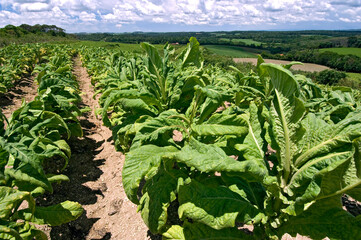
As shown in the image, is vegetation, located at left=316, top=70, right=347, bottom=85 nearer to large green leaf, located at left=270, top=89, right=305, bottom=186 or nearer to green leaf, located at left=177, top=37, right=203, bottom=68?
green leaf, located at left=177, top=37, right=203, bottom=68

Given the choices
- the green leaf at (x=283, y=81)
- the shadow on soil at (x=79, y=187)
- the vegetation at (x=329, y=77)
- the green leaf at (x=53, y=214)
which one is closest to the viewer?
the green leaf at (x=283, y=81)

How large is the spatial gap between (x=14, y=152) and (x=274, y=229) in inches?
98.2

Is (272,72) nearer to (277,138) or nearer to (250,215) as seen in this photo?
(277,138)

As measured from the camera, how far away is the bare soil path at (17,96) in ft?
23.1

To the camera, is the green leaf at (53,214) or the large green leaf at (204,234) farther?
the green leaf at (53,214)

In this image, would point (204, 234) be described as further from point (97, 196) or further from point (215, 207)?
point (97, 196)

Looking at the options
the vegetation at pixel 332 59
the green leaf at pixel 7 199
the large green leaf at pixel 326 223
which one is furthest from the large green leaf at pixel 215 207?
the vegetation at pixel 332 59

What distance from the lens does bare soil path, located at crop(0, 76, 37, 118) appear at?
7051 mm

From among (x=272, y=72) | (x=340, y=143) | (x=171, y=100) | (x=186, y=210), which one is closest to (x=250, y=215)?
(x=186, y=210)

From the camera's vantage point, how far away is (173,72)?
3.14 metres

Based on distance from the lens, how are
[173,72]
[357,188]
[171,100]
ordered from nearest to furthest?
1. [357,188]
2. [171,100]
3. [173,72]

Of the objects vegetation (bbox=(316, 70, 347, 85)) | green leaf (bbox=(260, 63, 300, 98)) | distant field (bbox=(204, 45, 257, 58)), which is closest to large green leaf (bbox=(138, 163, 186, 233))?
green leaf (bbox=(260, 63, 300, 98))

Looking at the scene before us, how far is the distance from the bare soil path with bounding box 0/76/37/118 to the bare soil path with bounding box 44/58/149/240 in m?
3.94

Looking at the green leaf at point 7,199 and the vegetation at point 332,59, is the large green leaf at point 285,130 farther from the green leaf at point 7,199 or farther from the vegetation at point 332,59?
the vegetation at point 332,59
